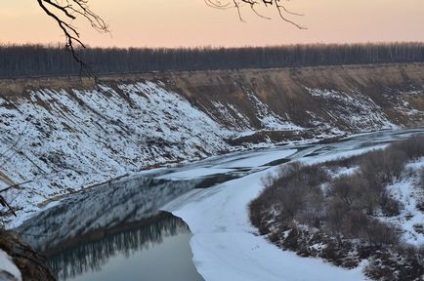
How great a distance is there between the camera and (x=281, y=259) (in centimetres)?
1875

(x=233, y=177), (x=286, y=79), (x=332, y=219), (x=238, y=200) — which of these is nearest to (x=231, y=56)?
(x=286, y=79)

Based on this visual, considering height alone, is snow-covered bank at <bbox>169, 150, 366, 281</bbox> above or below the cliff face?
above

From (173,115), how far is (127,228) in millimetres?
30433

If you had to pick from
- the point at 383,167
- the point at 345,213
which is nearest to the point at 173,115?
the point at 383,167

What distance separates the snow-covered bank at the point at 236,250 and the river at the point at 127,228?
623 millimetres

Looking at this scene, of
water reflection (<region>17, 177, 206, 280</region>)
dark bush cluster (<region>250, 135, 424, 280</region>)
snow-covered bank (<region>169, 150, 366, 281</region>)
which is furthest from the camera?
water reflection (<region>17, 177, 206, 280</region>)

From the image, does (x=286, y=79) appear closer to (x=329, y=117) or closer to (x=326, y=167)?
(x=329, y=117)

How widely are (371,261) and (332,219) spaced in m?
3.52

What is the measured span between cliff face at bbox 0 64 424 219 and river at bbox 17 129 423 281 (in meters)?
2.30

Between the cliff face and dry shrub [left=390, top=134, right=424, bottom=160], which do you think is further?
the cliff face

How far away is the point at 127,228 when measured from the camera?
25109 millimetres

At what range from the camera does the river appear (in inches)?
741

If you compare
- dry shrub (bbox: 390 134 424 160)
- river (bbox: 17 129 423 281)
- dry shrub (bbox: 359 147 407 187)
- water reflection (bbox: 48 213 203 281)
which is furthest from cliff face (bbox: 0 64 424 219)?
dry shrub (bbox: 390 134 424 160)

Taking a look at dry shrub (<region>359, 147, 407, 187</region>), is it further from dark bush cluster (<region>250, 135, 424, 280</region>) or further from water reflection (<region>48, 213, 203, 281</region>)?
water reflection (<region>48, 213, 203, 281</region>)
